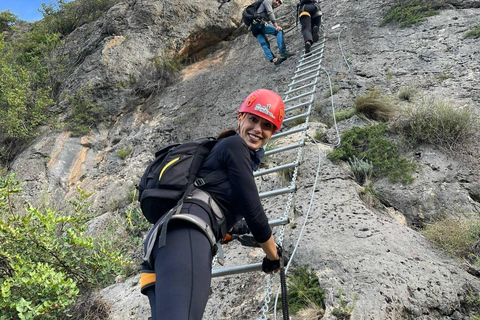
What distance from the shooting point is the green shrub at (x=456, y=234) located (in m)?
2.88

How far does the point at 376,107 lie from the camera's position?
507 centimetres

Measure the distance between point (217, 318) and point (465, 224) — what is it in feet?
7.16

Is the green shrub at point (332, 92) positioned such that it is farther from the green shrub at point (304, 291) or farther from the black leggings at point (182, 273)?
the black leggings at point (182, 273)

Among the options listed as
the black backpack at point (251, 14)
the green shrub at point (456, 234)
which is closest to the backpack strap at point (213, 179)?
the green shrub at point (456, 234)

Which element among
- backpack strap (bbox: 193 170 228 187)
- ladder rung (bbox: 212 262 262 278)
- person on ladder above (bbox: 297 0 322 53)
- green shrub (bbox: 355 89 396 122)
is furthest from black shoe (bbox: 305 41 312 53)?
backpack strap (bbox: 193 170 228 187)

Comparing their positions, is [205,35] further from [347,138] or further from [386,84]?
[347,138]

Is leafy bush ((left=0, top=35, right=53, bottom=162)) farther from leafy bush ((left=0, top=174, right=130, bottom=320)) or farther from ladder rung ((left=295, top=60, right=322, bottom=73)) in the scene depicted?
ladder rung ((left=295, top=60, right=322, bottom=73))

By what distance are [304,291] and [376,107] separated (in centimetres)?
325

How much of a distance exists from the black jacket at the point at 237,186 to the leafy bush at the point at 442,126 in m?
2.90

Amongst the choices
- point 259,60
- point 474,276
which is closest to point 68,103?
point 259,60

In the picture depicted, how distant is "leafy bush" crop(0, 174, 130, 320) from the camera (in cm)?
291

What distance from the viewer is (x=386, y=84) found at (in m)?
5.89

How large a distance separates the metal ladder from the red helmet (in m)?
1.07

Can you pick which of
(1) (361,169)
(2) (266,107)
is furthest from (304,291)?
(1) (361,169)
